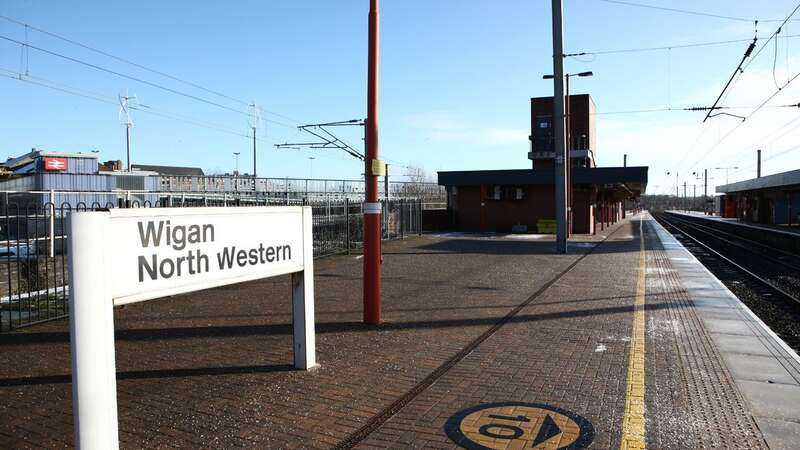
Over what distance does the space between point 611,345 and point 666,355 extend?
64 cm

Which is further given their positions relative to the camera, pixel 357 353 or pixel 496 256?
→ pixel 496 256

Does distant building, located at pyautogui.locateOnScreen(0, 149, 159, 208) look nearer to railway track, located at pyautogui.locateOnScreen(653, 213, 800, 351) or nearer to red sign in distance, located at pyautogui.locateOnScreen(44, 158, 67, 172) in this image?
red sign in distance, located at pyautogui.locateOnScreen(44, 158, 67, 172)

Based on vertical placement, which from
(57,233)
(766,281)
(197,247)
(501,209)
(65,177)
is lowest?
(766,281)

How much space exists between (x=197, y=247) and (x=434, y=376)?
2554 mm

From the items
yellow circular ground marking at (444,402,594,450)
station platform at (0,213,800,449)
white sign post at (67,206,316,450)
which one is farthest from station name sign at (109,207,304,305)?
yellow circular ground marking at (444,402,594,450)

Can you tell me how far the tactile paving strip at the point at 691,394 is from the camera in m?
4.19

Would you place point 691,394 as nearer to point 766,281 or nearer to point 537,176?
point 766,281

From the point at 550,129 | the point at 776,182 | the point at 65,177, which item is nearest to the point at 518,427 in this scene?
the point at 776,182

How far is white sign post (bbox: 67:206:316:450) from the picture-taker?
143 inches

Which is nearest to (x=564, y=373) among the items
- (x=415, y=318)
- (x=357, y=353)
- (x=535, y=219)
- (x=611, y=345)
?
(x=611, y=345)

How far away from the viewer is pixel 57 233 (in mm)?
12422

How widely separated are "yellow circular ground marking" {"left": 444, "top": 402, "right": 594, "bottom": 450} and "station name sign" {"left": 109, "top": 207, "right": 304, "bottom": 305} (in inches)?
89.9

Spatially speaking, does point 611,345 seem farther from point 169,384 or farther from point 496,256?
point 496,256

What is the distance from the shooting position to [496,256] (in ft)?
61.5
